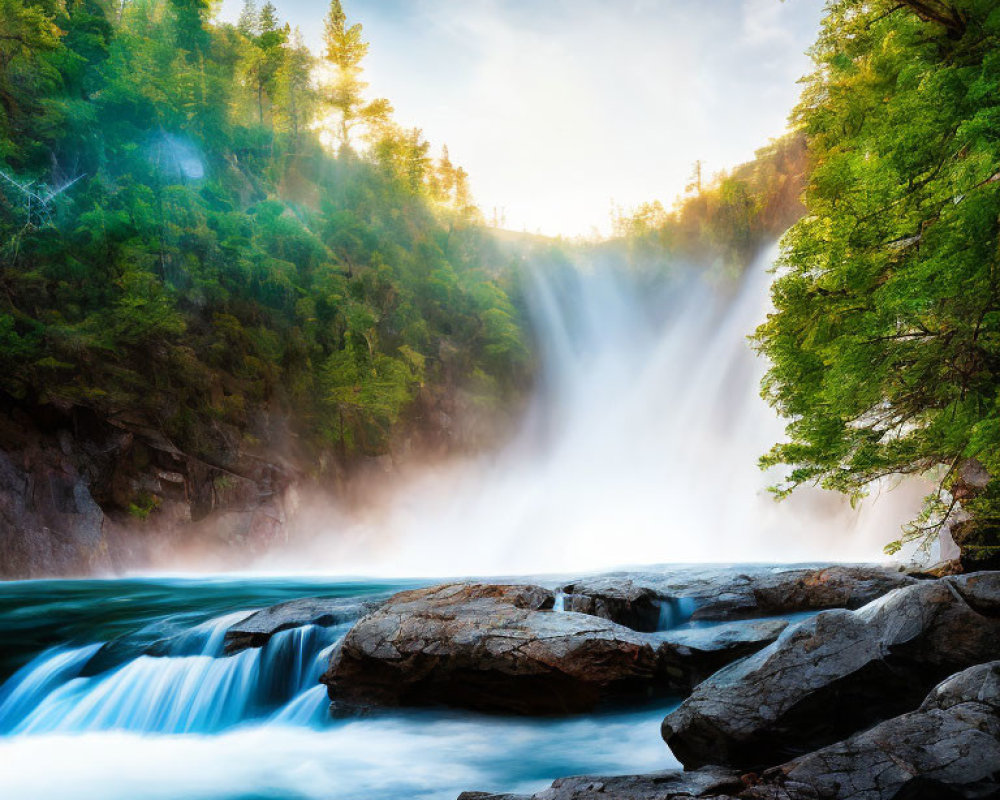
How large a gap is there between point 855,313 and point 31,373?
19.1m

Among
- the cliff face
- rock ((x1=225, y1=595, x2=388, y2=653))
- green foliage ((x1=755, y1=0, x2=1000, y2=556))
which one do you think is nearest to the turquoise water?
rock ((x1=225, y1=595, x2=388, y2=653))

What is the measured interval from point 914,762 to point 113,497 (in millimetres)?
20026

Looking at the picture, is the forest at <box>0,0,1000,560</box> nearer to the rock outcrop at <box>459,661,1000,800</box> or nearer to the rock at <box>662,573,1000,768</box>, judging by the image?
the rock at <box>662,573,1000,768</box>

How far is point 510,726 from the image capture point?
7.11 meters

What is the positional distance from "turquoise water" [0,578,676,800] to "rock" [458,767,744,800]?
2.18 metres

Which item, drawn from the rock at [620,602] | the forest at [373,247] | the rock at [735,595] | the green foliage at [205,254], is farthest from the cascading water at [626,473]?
the rock at [620,602]

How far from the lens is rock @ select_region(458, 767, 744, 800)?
386 centimetres

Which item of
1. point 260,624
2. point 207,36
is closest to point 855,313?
point 260,624

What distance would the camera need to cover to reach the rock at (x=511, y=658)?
6.86 meters

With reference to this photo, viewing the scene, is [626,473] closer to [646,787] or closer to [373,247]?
[373,247]

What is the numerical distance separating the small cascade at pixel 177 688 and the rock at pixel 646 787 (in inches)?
178

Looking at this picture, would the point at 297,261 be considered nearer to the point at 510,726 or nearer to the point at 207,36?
the point at 207,36

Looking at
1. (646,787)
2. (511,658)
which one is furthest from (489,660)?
(646,787)

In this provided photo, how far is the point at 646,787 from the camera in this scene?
3.95m
